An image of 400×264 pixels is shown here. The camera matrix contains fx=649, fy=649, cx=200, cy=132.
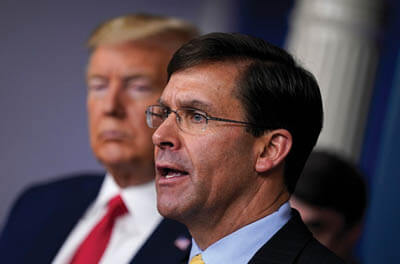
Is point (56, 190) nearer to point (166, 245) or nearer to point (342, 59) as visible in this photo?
point (166, 245)

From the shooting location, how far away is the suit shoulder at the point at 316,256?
4.64ft

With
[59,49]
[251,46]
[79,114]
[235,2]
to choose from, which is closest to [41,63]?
[59,49]

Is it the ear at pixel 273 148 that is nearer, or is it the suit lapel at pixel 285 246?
the suit lapel at pixel 285 246

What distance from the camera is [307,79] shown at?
1.57 meters

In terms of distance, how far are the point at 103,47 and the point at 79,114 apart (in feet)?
8.22

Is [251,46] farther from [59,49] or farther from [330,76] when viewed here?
[59,49]

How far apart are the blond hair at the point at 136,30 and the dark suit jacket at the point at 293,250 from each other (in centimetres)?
104

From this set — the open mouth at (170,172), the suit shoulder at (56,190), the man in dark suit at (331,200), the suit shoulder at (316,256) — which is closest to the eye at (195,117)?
the open mouth at (170,172)

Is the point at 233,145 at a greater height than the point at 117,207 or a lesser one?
greater

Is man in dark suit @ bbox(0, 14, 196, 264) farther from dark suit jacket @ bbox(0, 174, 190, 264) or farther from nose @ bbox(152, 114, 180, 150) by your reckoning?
nose @ bbox(152, 114, 180, 150)

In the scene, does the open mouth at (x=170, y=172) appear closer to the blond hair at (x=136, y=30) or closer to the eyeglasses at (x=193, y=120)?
the eyeglasses at (x=193, y=120)

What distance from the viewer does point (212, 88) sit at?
1.52m

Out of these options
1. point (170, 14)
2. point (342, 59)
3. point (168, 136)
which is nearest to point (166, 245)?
point (168, 136)

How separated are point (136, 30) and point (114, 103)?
0.29 meters
